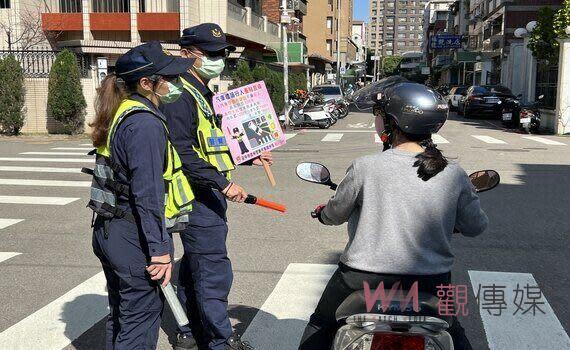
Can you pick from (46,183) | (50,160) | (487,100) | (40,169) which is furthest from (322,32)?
(46,183)

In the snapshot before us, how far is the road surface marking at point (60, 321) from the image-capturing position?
4.02 m

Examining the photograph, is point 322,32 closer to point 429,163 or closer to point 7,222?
point 7,222

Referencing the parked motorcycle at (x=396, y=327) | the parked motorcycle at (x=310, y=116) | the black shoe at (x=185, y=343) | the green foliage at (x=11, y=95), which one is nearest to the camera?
the parked motorcycle at (x=396, y=327)

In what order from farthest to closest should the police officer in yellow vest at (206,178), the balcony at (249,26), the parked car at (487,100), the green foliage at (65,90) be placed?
the balcony at (249,26), the parked car at (487,100), the green foliage at (65,90), the police officer in yellow vest at (206,178)

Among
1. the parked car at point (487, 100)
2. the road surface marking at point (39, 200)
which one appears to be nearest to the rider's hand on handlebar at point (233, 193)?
the road surface marking at point (39, 200)

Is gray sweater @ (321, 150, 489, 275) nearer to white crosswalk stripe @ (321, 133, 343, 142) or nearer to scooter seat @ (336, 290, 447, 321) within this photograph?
scooter seat @ (336, 290, 447, 321)

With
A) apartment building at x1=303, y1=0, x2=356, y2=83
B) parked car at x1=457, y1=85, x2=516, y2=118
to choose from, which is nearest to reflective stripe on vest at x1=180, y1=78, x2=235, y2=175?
parked car at x1=457, y1=85, x2=516, y2=118

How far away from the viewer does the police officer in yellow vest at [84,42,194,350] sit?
275 cm

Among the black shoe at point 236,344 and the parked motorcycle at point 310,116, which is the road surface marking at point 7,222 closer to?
the black shoe at point 236,344

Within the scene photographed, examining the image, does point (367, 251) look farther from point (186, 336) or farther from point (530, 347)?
point (530, 347)

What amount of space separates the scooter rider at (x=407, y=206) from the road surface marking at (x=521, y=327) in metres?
1.78

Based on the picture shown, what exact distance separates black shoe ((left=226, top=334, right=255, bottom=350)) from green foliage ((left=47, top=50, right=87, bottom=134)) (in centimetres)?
1753

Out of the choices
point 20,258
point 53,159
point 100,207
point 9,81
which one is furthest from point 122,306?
point 9,81

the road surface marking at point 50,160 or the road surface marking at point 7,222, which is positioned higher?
the road surface marking at point 50,160
